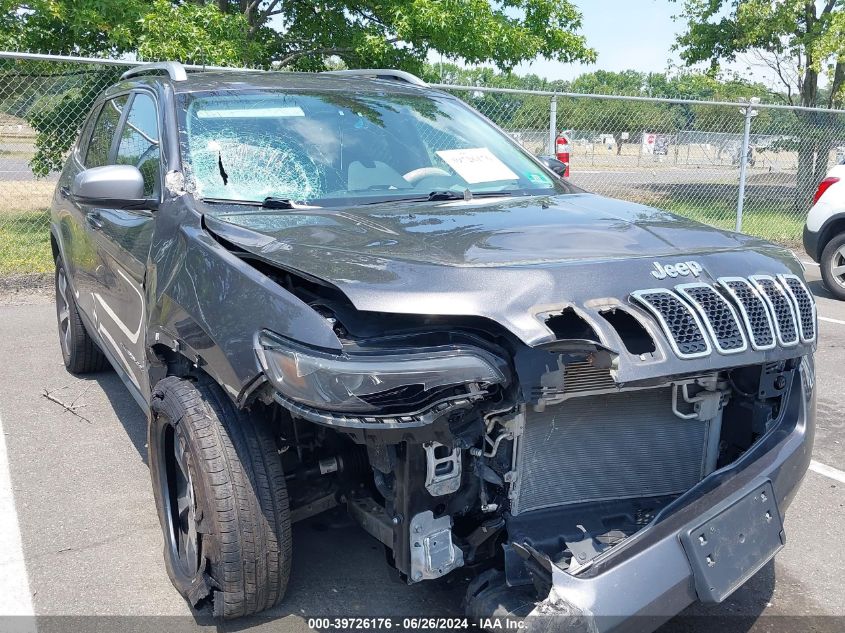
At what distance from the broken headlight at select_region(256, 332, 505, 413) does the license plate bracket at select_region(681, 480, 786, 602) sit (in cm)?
74

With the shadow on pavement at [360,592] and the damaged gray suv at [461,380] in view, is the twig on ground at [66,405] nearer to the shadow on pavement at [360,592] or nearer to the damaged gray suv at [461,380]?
the damaged gray suv at [461,380]

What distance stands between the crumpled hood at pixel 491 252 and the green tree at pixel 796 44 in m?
11.2

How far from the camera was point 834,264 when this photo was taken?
8633 millimetres

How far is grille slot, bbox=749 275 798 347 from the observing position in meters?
2.45

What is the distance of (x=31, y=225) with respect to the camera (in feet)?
28.8

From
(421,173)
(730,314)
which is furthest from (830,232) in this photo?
(730,314)

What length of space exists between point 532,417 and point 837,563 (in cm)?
184

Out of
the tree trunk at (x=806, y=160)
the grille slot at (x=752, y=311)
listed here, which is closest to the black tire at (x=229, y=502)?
the grille slot at (x=752, y=311)

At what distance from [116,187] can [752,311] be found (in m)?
2.38

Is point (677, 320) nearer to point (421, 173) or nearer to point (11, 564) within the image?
point (421, 173)

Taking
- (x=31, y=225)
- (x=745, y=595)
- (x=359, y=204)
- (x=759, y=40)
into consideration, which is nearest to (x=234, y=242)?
(x=359, y=204)

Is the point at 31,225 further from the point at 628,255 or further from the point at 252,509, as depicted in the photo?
the point at 628,255

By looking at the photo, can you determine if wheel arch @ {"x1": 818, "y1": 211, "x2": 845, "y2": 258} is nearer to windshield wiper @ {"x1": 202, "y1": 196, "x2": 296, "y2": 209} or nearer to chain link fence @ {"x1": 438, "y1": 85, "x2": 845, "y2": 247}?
chain link fence @ {"x1": 438, "y1": 85, "x2": 845, "y2": 247}

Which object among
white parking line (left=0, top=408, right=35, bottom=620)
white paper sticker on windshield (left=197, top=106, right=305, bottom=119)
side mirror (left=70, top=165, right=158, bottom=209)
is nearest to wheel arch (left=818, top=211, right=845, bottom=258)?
white paper sticker on windshield (left=197, top=106, right=305, bottom=119)
